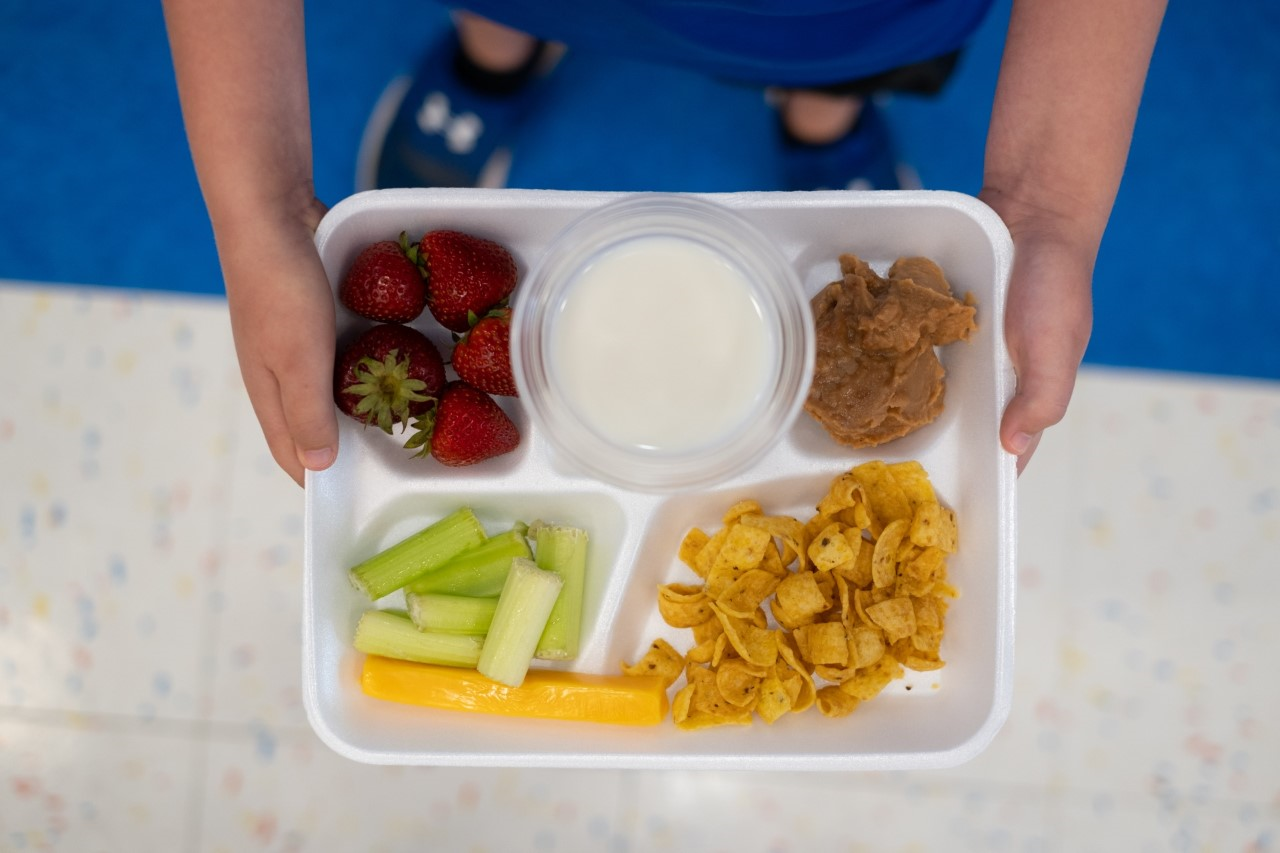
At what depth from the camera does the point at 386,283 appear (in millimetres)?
1061

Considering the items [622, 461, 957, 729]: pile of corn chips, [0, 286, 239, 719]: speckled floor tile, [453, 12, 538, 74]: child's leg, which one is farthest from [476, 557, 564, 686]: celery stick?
[453, 12, 538, 74]: child's leg

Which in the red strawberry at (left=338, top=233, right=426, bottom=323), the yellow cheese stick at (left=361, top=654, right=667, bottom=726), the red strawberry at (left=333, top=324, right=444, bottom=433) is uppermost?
the red strawberry at (left=338, top=233, right=426, bottom=323)

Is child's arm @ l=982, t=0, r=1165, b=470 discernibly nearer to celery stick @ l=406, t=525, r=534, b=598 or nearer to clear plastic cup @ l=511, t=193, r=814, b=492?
clear plastic cup @ l=511, t=193, r=814, b=492

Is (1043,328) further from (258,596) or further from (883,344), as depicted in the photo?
(258,596)

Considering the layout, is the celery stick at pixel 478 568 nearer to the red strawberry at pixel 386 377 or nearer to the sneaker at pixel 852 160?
the red strawberry at pixel 386 377

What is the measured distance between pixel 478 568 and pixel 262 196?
48cm

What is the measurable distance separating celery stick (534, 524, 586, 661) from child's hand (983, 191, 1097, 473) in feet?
1.62

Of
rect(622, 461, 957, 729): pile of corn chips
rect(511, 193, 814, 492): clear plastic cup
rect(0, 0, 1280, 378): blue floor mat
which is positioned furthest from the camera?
rect(0, 0, 1280, 378): blue floor mat

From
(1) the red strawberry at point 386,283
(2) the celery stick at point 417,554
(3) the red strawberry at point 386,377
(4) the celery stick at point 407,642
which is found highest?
(1) the red strawberry at point 386,283

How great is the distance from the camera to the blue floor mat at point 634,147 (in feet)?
5.81

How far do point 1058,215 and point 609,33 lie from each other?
553mm

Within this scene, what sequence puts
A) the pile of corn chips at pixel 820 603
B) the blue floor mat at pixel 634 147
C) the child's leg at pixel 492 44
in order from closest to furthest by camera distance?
the pile of corn chips at pixel 820 603 → the child's leg at pixel 492 44 → the blue floor mat at pixel 634 147

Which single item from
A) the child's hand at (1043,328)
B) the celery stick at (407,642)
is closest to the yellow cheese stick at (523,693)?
the celery stick at (407,642)

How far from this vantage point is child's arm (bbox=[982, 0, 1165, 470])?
3.52 feet
